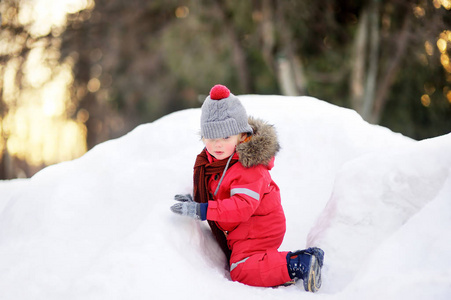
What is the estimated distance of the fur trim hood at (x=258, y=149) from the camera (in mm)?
2178

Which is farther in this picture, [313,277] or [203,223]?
[203,223]

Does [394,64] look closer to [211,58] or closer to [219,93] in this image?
[211,58]

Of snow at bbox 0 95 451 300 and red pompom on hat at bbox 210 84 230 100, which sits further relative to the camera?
red pompom on hat at bbox 210 84 230 100

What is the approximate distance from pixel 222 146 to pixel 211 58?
9.51 meters

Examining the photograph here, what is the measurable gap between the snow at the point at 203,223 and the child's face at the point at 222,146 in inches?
15.3

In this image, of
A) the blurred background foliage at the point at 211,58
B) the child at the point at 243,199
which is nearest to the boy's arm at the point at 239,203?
the child at the point at 243,199

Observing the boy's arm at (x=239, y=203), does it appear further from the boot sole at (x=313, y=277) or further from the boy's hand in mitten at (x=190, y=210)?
the boot sole at (x=313, y=277)

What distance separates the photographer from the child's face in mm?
2258

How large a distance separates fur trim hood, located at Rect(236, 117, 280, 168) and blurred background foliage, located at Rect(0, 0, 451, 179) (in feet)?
20.6

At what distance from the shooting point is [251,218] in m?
2.30

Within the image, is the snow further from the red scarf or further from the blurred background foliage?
the blurred background foliage

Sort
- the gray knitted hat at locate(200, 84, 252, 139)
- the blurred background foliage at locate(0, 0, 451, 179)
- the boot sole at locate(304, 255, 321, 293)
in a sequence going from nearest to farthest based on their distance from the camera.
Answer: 1. the boot sole at locate(304, 255, 321, 293)
2. the gray knitted hat at locate(200, 84, 252, 139)
3. the blurred background foliage at locate(0, 0, 451, 179)

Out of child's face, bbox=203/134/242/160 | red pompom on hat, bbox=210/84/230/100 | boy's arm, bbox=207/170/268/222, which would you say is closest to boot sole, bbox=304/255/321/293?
boy's arm, bbox=207/170/268/222

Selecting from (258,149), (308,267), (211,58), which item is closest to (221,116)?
(258,149)
